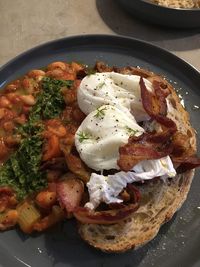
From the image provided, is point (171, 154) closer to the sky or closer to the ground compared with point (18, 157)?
closer to the sky

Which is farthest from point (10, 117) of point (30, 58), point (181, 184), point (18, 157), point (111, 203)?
point (181, 184)

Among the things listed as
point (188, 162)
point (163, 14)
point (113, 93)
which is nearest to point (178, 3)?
point (163, 14)

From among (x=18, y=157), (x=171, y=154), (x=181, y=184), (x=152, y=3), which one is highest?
(x=152, y=3)

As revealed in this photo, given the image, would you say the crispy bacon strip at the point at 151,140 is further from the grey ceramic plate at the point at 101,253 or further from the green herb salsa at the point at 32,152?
the green herb salsa at the point at 32,152

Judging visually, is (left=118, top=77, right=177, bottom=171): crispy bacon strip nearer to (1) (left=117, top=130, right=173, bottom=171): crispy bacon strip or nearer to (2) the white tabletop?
(1) (left=117, top=130, right=173, bottom=171): crispy bacon strip

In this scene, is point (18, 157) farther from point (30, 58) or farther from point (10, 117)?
point (30, 58)

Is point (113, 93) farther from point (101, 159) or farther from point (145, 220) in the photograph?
point (145, 220)

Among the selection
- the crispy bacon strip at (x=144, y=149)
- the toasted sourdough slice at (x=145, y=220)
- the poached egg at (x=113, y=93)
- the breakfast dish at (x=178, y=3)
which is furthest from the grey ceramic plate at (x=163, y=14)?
the crispy bacon strip at (x=144, y=149)

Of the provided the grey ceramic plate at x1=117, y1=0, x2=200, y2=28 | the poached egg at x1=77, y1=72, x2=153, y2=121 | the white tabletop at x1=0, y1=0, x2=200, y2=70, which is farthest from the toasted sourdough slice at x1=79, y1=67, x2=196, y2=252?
the white tabletop at x1=0, y1=0, x2=200, y2=70
